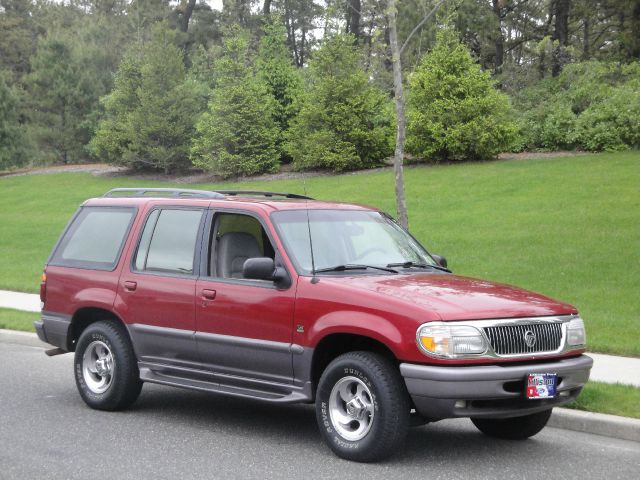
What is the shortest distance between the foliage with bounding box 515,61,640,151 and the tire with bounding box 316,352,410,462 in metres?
20.3

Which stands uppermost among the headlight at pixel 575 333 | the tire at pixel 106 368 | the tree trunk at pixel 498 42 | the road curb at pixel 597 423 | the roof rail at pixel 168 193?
the tree trunk at pixel 498 42

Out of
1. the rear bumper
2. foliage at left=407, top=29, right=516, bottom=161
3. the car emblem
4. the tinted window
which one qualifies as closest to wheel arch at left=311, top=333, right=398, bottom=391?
the car emblem

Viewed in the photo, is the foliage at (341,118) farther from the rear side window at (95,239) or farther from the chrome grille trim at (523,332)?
the chrome grille trim at (523,332)

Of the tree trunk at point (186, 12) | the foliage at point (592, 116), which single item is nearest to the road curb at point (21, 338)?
the foliage at point (592, 116)

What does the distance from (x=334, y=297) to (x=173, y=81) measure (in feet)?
104

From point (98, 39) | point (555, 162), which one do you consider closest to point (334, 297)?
point (555, 162)

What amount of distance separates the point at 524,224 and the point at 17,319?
34.9 ft

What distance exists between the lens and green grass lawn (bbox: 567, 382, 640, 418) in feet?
25.7

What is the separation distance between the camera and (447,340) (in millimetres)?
6129

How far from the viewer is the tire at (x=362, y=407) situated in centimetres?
627

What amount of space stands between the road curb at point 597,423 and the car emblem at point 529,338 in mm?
1596

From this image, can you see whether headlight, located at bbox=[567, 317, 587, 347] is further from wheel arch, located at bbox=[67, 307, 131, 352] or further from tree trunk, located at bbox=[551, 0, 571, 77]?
tree trunk, located at bbox=[551, 0, 571, 77]

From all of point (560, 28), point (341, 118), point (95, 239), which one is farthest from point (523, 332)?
point (560, 28)

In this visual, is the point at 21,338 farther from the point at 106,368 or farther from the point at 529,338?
the point at 529,338
